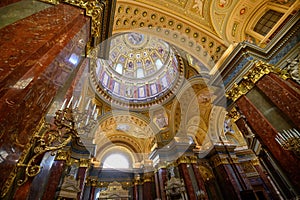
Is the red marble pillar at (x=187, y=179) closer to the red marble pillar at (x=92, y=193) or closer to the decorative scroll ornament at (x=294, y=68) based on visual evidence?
the red marble pillar at (x=92, y=193)

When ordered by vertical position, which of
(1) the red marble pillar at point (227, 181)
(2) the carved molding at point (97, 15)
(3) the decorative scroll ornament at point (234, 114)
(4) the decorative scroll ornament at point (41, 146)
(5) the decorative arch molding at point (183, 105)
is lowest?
(4) the decorative scroll ornament at point (41, 146)

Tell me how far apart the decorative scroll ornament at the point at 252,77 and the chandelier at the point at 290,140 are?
1696 mm

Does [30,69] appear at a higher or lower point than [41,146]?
higher

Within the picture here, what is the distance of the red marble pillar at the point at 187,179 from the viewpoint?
7.79 metres

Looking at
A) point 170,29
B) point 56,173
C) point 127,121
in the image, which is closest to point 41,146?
point 56,173

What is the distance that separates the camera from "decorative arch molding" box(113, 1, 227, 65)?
689 centimetres


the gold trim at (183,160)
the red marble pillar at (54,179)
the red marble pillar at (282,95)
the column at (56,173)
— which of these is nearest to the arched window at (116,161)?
the gold trim at (183,160)

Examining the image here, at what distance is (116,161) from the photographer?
538 inches

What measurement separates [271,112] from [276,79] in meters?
1.00

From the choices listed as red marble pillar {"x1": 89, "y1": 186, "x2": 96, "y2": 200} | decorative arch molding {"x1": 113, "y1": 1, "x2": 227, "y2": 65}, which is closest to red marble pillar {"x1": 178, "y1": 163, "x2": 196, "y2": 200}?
decorative arch molding {"x1": 113, "y1": 1, "x2": 227, "y2": 65}

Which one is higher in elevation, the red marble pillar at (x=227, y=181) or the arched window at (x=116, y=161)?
the arched window at (x=116, y=161)

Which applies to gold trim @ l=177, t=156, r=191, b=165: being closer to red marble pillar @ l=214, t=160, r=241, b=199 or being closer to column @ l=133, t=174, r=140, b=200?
red marble pillar @ l=214, t=160, r=241, b=199

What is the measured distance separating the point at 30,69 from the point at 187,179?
8.82 m

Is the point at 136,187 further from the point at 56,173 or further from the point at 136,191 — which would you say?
the point at 56,173
